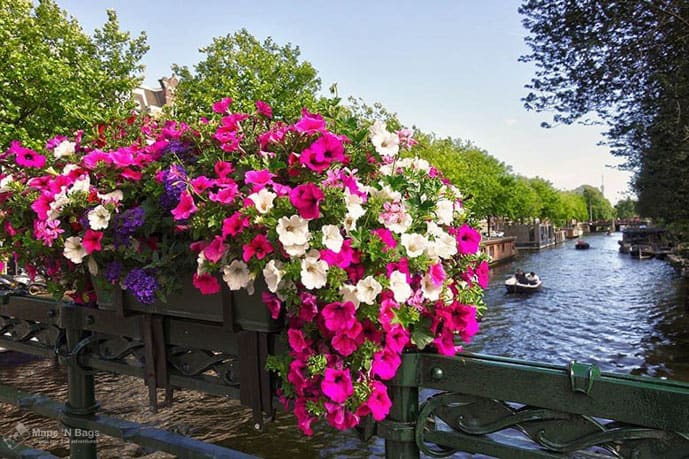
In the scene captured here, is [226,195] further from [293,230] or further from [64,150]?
[64,150]

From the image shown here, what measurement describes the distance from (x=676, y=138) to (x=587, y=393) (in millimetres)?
10719

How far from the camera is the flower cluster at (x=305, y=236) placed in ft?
5.36

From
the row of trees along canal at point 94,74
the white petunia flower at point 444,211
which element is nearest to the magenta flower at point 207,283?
the white petunia flower at point 444,211

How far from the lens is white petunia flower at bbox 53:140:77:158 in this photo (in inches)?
92.6

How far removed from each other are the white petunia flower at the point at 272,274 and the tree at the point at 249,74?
21.7m

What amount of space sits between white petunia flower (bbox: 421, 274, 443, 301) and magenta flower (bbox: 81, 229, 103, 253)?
46.8 inches

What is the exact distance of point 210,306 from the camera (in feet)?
6.46

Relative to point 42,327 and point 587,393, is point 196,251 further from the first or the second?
point 42,327

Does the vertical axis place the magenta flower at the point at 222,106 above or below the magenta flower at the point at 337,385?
above

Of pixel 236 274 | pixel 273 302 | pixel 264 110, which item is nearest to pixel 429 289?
pixel 273 302

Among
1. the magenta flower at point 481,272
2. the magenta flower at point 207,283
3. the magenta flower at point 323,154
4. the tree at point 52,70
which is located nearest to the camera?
the magenta flower at point 323,154

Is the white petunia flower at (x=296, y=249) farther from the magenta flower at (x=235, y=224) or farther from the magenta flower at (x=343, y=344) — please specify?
the magenta flower at (x=343, y=344)

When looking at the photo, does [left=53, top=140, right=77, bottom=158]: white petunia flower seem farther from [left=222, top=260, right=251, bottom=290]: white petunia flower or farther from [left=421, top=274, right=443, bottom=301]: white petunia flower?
[left=421, top=274, right=443, bottom=301]: white petunia flower

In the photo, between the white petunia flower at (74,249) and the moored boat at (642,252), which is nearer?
the white petunia flower at (74,249)
